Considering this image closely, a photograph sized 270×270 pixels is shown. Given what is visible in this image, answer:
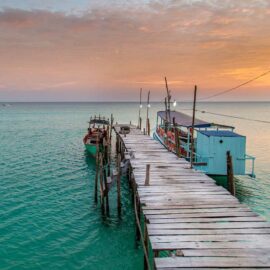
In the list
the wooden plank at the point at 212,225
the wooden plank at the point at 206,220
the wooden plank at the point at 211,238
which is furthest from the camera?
the wooden plank at the point at 206,220

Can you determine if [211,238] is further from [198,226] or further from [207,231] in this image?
[198,226]

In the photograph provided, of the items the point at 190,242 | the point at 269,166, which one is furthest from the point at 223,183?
the point at 190,242

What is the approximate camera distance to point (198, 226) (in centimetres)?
902

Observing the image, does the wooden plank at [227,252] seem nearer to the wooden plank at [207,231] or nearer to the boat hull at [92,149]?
the wooden plank at [207,231]

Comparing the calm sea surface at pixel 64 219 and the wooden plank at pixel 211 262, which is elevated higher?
the wooden plank at pixel 211 262

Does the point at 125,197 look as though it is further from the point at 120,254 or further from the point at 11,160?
the point at 11,160

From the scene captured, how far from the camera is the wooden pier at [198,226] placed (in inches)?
282

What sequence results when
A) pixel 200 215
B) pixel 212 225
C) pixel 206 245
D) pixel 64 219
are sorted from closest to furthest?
pixel 206 245 → pixel 212 225 → pixel 200 215 → pixel 64 219

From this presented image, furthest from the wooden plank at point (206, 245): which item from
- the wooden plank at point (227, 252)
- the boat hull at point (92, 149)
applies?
the boat hull at point (92, 149)

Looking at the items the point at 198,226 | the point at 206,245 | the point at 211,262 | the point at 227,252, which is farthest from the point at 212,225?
the point at 211,262

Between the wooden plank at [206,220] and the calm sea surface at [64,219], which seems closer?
the wooden plank at [206,220]

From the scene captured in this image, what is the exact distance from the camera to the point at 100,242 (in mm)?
13883

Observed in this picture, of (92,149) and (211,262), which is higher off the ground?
(211,262)

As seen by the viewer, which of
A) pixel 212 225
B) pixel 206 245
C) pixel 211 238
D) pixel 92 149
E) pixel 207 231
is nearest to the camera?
pixel 206 245
